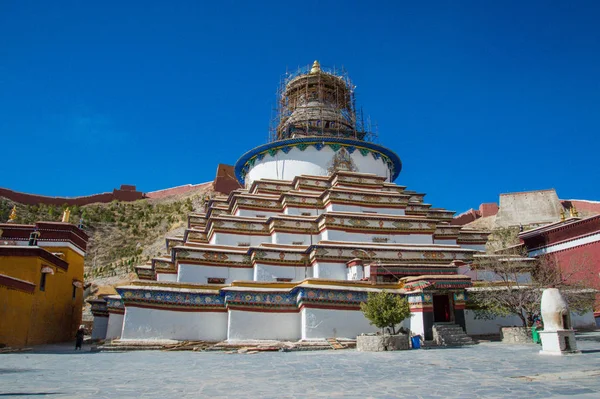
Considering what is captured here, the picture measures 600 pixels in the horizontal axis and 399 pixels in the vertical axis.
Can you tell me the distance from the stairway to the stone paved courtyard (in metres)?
2.42

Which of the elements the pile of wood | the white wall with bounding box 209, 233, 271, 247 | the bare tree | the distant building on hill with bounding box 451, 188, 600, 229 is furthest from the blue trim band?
the distant building on hill with bounding box 451, 188, 600, 229

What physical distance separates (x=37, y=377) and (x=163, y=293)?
21.5 feet

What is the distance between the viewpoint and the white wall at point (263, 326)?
13.0 meters

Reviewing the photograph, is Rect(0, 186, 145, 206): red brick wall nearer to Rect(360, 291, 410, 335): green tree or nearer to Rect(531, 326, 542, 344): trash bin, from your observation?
Rect(360, 291, 410, 335): green tree

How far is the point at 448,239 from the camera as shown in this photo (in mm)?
19328

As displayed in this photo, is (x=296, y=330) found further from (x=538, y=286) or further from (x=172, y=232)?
(x=172, y=232)

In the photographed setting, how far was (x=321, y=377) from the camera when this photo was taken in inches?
257

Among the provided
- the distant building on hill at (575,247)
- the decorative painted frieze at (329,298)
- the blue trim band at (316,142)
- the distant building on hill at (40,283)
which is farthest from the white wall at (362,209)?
the distant building on hill at (40,283)

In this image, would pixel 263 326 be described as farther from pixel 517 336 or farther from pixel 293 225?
pixel 517 336

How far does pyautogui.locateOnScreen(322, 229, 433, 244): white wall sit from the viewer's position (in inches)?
652

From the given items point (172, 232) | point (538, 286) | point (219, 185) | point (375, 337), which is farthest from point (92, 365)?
point (219, 185)

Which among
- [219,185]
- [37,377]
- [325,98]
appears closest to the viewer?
[37,377]

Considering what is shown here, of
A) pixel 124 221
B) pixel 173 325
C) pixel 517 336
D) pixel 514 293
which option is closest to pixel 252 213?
pixel 173 325

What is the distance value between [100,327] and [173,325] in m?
5.12
